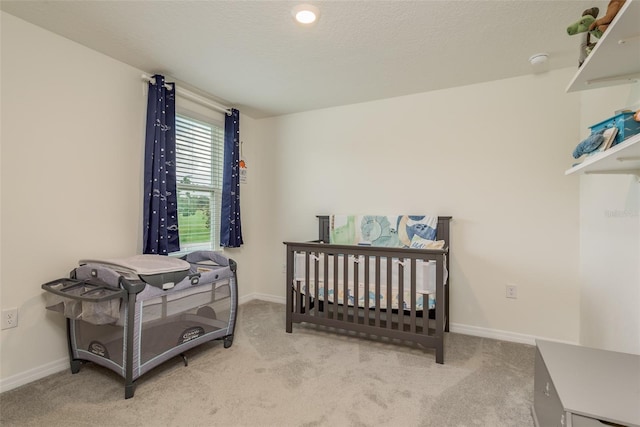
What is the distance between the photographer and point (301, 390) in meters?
1.71

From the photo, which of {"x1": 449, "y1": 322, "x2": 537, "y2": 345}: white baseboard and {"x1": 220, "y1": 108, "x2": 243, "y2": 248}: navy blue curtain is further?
{"x1": 220, "y1": 108, "x2": 243, "y2": 248}: navy blue curtain

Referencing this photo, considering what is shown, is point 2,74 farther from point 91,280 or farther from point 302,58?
point 302,58

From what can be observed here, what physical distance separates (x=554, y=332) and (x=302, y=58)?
278 centimetres

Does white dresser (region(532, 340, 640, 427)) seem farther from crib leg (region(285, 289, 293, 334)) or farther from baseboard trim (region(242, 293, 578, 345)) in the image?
crib leg (region(285, 289, 293, 334))

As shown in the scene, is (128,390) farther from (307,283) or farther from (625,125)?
(625,125)

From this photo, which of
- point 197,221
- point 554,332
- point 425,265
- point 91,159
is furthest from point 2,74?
point 554,332

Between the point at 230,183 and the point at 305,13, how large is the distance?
5.98ft

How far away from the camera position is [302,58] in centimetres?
214

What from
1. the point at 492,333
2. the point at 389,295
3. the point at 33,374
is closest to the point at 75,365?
the point at 33,374

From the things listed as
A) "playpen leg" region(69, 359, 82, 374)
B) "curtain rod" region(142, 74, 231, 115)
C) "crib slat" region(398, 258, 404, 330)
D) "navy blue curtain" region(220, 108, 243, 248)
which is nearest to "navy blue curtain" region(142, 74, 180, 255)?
"curtain rod" region(142, 74, 231, 115)

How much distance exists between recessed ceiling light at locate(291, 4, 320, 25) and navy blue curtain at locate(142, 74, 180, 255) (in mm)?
1291

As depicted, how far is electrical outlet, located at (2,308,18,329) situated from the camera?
1.70 metres

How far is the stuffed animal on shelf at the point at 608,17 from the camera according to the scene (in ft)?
3.35

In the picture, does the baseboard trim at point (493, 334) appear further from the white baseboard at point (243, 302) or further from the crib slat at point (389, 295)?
the crib slat at point (389, 295)
